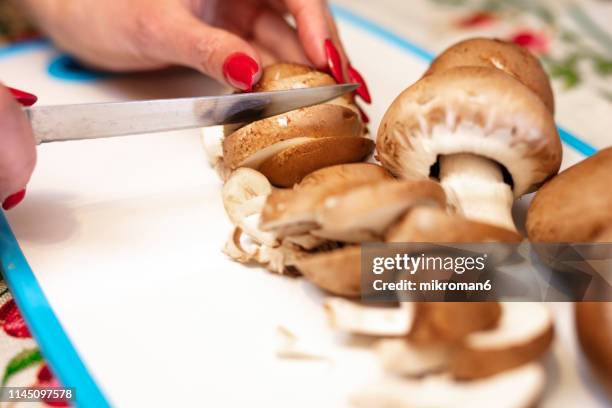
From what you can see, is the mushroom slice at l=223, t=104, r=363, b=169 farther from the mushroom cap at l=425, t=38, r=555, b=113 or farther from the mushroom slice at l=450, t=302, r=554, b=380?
the mushroom slice at l=450, t=302, r=554, b=380

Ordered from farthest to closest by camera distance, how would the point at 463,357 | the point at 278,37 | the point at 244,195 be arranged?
1. the point at 278,37
2. the point at 244,195
3. the point at 463,357

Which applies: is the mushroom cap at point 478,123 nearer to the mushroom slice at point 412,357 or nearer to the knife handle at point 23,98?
the mushroom slice at point 412,357

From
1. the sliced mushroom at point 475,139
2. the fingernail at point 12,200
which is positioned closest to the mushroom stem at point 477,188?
the sliced mushroom at point 475,139

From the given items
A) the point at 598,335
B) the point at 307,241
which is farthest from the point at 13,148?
the point at 598,335

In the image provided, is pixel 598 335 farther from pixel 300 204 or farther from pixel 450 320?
pixel 300 204

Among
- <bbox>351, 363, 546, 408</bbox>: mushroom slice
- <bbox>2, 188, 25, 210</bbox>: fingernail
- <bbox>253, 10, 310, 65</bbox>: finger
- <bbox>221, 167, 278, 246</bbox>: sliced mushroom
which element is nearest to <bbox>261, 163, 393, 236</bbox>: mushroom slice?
<bbox>221, 167, 278, 246</bbox>: sliced mushroom

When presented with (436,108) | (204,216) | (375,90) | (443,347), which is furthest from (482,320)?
(375,90)

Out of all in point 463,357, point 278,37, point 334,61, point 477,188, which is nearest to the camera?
point 463,357
